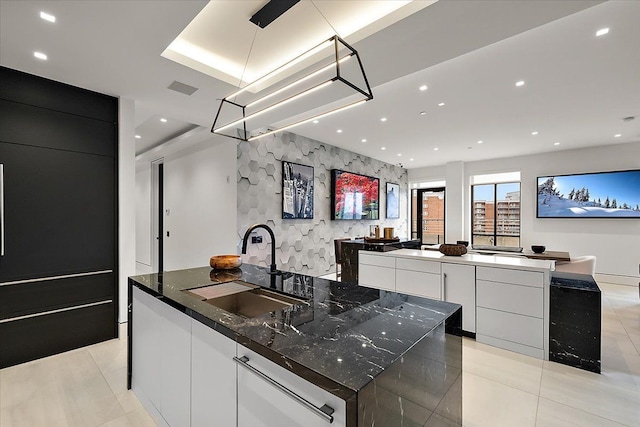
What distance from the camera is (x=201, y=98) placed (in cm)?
326

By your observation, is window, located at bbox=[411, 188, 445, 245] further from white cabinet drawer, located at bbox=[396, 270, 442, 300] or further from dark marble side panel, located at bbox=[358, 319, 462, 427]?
dark marble side panel, located at bbox=[358, 319, 462, 427]

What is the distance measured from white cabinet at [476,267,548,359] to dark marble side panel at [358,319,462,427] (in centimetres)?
164

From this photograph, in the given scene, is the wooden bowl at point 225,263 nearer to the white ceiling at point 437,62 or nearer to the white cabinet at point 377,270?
the white ceiling at point 437,62

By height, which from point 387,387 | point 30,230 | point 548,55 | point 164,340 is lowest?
point 164,340

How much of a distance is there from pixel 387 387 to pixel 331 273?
5356 millimetres

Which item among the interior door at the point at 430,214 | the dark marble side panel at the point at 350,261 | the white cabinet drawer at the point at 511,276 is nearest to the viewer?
the white cabinet drawer at the point at 511,276

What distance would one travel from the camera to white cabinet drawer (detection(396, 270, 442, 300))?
126 inches

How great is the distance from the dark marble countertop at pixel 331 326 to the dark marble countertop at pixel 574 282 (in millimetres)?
1789

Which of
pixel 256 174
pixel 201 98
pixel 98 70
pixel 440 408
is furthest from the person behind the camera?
Answer: pixel 256 174

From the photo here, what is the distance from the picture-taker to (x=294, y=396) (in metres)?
0.89

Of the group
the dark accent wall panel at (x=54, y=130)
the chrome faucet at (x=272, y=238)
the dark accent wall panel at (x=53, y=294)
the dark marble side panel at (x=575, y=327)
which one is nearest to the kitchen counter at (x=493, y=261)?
the dark marble side panel at (x=575, y=327)

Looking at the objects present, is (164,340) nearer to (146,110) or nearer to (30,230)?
(30,230)

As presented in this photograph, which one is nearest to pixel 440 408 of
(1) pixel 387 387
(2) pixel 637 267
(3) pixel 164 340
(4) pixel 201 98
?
(1) pixel 387 387

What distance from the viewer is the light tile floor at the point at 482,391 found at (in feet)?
6.10
